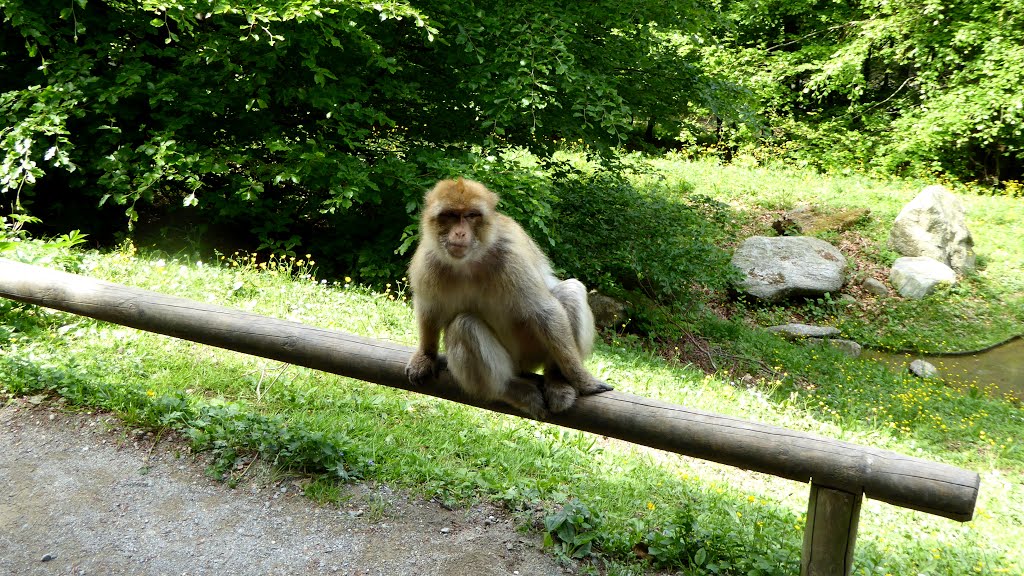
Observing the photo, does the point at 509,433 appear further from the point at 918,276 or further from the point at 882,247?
the point at 882,247

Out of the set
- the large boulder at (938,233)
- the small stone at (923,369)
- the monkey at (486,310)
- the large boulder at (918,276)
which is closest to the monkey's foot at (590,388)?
the monkey at (486,310)

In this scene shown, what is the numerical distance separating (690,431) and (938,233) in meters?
13.8

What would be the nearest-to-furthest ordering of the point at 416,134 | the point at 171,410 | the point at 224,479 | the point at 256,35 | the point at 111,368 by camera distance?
the point at 224,479, the point at 171,410, the point at 111,368, the point at 256,35, the point at 416,134

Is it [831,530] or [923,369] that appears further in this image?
[923,369]

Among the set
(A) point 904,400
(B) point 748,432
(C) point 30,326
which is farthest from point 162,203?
(A) point 904,400

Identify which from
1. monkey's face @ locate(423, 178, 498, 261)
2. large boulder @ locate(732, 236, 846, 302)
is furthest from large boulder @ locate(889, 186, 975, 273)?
monkey's face @ locate(423, 178, 498, 261)

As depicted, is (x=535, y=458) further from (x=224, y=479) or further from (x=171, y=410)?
(x=171, y=410)

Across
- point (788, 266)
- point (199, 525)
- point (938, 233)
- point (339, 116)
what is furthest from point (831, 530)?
point (938, 233)

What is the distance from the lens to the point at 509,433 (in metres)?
5.55

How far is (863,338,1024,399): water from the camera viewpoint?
11.3 meters

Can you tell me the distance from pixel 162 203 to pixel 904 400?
9.88 metres

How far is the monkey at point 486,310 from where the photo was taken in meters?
3.81

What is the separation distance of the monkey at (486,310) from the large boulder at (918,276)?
12096 millimetres

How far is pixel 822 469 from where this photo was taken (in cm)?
324
